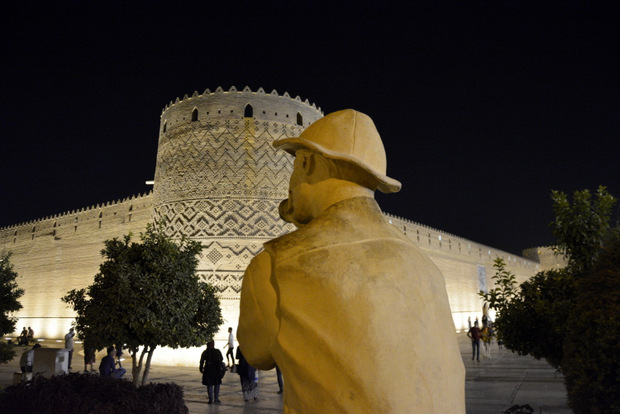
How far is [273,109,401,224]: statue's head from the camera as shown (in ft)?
3.85

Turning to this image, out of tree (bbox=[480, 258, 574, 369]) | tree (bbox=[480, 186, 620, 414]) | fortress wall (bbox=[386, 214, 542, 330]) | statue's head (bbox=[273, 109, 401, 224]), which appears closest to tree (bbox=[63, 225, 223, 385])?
tree (bbox=[480, 258, 574, 369])

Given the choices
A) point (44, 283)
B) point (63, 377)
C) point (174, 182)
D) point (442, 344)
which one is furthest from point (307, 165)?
point (44, 283)

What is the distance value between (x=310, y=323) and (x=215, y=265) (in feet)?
34.1

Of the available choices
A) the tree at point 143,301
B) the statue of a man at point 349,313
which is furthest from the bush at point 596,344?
the tree at point 143,301

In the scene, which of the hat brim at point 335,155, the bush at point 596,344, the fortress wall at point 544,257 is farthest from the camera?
the fortress wall at point 544,257

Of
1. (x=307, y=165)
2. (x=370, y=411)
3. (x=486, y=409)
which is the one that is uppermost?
(x=307, y=165)

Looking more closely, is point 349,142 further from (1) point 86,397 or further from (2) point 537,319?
(2) point 537,319

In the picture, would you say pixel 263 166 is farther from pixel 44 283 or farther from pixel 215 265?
pixel 44 283

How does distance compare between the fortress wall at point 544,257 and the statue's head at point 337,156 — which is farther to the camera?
the fortress wall at point 544,257

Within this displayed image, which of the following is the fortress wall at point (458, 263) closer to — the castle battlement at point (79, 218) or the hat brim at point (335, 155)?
the castle battlement at point (79, 218)

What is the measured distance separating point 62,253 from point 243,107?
12.0m

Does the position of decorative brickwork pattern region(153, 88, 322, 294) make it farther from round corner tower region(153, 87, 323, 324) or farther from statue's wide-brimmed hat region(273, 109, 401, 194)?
statue's wide-brimmed hat region(273, 109, 401, 194)

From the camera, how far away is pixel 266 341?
106 centimetres

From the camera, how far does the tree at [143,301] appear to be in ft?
17.5
